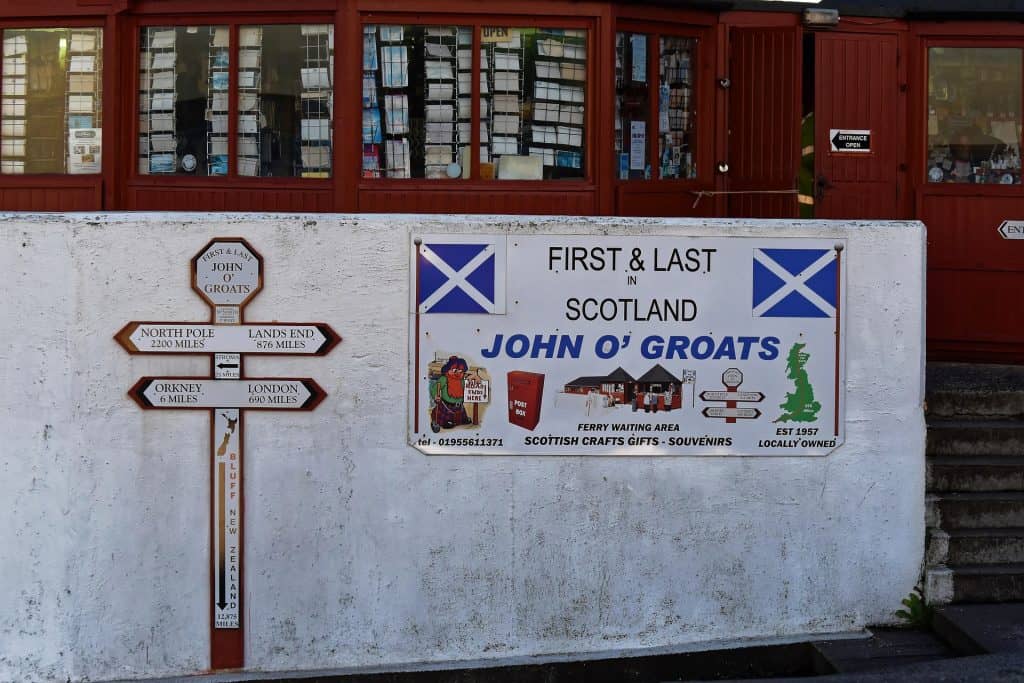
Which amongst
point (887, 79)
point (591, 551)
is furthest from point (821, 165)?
point (591, 551)

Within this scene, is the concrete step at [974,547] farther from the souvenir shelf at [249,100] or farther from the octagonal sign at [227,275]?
the souvenir shelf at [249,100]

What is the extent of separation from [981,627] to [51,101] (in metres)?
6.54

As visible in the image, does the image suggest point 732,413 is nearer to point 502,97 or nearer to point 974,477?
point 974,477

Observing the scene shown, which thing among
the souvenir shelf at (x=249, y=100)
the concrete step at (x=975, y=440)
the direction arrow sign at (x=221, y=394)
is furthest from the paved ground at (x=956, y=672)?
the souvenir shelf at (x=249, y=100)

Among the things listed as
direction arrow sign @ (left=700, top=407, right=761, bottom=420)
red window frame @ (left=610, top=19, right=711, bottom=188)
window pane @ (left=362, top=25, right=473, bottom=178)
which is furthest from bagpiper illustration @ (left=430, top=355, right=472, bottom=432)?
red window frame @ (left=610, top=19, right=711, bottom=188)

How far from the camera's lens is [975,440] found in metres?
7.04

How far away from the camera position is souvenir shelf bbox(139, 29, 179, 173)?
8188 mm

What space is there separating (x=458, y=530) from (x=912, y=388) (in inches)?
98.1

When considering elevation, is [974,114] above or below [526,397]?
above

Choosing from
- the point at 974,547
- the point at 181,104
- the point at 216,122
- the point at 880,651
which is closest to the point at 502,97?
the point at 216,122

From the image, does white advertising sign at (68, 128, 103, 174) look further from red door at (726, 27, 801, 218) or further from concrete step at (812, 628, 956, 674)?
concrete step at (812, 628, 956, 674)

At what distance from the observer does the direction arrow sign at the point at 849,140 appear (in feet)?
28.9

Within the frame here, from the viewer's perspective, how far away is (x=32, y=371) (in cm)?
631

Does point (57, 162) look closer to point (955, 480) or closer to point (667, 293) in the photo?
point (667, 293)
